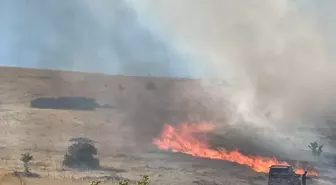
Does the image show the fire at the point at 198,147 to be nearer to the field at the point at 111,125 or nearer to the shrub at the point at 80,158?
the field at the point at 111,125

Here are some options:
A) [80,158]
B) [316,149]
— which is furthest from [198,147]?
[80,158]

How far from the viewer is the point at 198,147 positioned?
5284 centimetres

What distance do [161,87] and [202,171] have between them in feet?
135

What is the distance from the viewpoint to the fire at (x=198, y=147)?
159ft

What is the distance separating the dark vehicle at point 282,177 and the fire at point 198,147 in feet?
Result: 21.0

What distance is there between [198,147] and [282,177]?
1469 cm

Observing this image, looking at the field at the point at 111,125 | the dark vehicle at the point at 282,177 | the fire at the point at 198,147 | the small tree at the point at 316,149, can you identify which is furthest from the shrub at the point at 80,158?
the small tree at the point at 316,149

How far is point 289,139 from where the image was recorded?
56625mm

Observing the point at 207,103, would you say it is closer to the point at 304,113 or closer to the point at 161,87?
the point at 304,113

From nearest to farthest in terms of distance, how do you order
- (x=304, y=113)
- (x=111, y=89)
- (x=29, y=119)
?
(x=29, y=119) < (x=304, y=113) < (x=111, y=89)

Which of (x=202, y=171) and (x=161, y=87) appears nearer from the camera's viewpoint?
(x=202, y=171)

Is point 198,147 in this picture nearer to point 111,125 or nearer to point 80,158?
point 80,158

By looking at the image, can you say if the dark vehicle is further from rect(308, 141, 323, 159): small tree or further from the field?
rect(308, 141, 323, 159): small tree

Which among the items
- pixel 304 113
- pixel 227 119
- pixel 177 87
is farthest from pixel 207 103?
pixel 177 87
